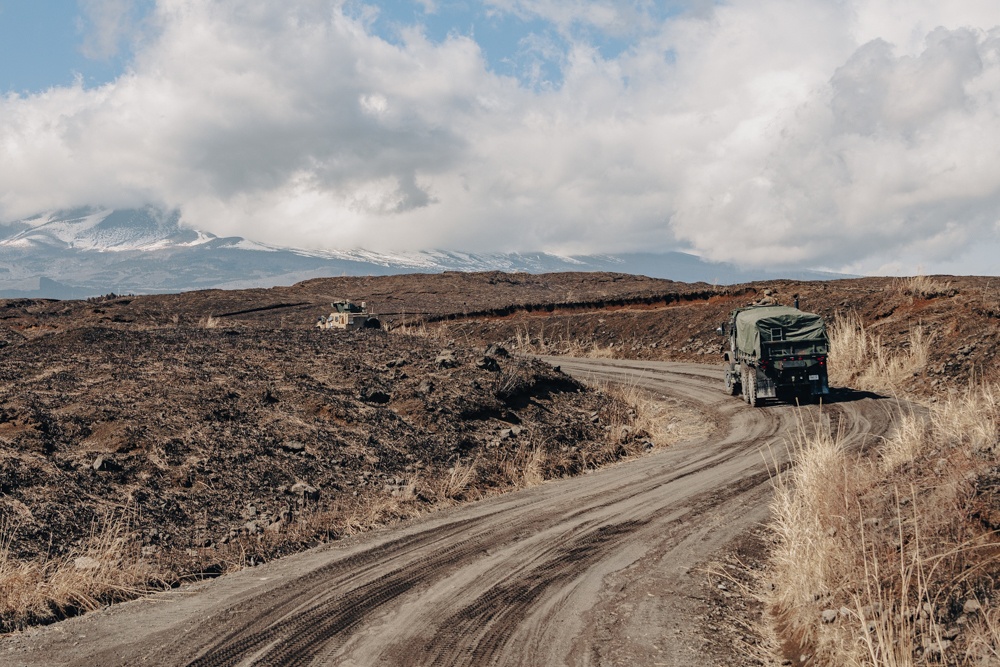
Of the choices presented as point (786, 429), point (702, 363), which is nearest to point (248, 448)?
point (786, 429)

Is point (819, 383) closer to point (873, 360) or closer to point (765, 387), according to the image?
point (765, 387)

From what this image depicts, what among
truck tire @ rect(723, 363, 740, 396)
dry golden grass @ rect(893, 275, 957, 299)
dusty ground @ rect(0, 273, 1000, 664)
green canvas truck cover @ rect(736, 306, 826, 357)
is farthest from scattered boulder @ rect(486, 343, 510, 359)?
dry golden grass @ rect(893, 275, 957, 299)

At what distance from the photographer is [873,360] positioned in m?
26.6

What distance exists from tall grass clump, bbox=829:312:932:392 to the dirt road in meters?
14.8

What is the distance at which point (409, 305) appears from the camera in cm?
6750

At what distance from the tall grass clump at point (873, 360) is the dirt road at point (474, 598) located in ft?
48.6

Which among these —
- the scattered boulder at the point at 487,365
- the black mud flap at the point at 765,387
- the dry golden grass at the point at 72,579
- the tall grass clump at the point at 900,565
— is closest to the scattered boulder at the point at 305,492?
the dry golden grass at the point at 72,579

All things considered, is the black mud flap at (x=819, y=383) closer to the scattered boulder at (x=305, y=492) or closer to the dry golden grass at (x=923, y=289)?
the dry golden grass at (x=923, y=289)

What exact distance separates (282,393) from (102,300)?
192ft

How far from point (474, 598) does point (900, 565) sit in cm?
421

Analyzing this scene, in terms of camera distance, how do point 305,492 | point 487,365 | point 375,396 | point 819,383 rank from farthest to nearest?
point 819,383, point 487,365, point 375,396, point 305,492

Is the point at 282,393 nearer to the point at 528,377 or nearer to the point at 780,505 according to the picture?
the point at 528,377

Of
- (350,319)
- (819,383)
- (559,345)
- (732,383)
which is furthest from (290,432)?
(559,345)

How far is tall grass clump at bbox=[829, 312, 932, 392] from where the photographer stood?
24.8 metres
